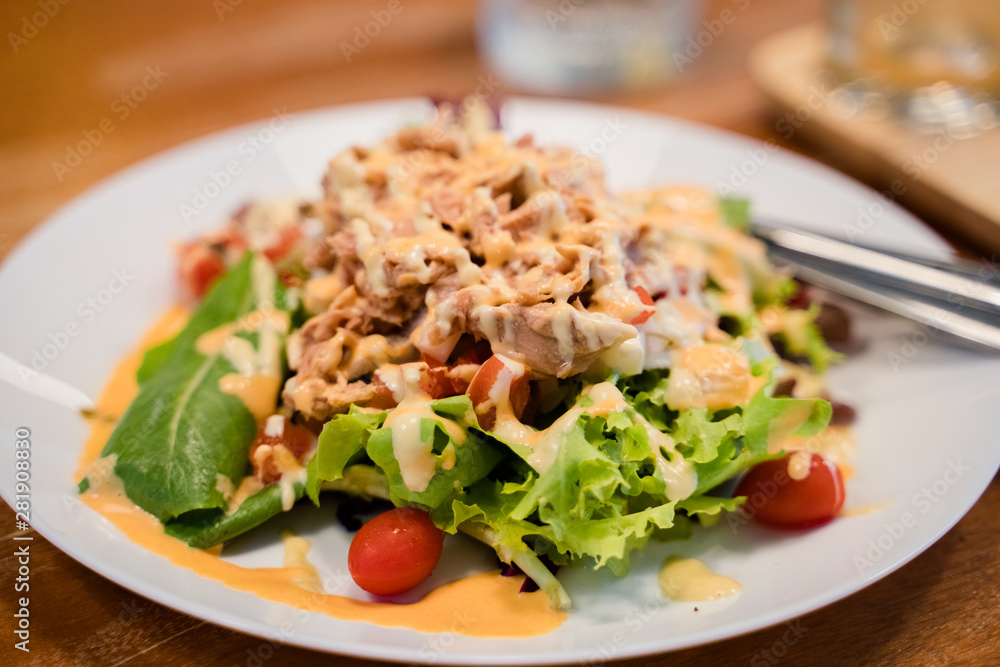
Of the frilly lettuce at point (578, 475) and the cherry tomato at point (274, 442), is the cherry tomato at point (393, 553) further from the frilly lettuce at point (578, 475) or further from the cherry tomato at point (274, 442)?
the cherry tomato at point (274, 442)

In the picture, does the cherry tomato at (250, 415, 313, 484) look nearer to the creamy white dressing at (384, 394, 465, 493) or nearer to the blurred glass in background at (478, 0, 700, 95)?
the creamy white dressing at (384, 394, 465, 493)

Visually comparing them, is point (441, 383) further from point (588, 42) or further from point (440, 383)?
→ point (588, 42)

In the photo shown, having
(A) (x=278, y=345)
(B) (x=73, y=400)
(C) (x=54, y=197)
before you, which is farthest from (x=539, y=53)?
(B) (x=73, y=400)

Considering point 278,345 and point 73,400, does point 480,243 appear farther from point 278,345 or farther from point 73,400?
point 73,400

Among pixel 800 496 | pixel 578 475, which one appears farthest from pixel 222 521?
pixel 800 496

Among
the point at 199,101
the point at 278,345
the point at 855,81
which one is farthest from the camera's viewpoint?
the point at 199,101
